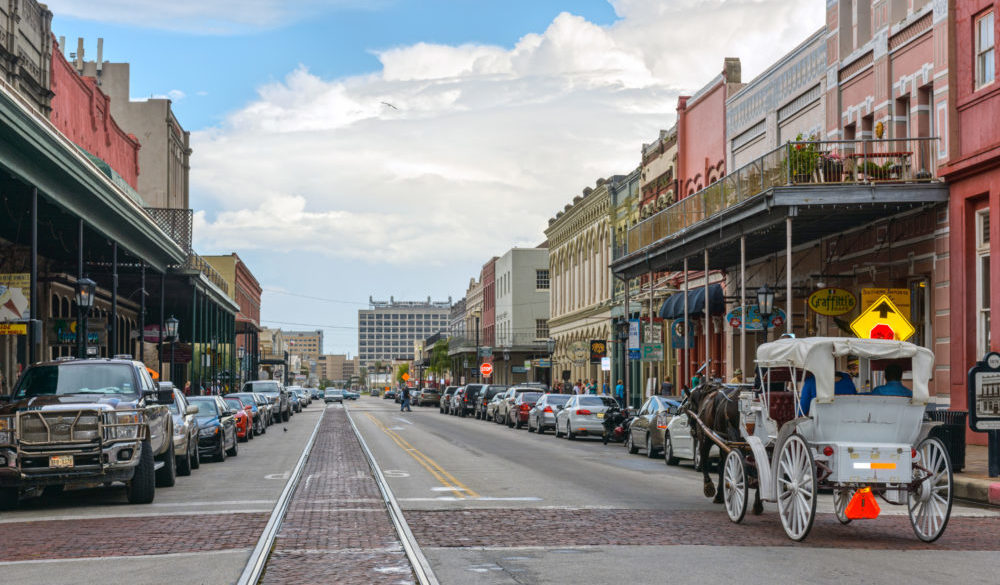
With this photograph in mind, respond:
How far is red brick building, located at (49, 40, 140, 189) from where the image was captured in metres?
41.9

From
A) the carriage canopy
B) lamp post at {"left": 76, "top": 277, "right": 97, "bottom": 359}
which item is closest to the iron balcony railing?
the carriage canopy

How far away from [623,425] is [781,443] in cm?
2123

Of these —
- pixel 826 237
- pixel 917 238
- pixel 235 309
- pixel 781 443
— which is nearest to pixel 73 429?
pixel 781 443

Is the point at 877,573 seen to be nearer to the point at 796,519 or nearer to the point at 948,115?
the point at 796,519

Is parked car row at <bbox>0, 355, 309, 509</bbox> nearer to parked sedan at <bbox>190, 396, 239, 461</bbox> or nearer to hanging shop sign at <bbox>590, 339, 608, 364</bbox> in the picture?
parked sedan at <bbox>190, 396, 239, 461</bbox>

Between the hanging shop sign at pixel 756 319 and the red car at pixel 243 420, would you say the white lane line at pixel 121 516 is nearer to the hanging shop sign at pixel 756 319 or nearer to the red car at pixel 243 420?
the hanging shop sign at pixel 756 319

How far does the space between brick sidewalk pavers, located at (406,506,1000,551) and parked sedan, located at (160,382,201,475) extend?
7.68m

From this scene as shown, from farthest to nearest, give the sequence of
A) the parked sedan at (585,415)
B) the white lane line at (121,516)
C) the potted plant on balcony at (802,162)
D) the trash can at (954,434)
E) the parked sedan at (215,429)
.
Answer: the parked sedan at (585,415) < the potted plant on balcony at (802,162) < the parked sedan at (215,429) < the trash can at (954,434) < the white lane line at (121,516)

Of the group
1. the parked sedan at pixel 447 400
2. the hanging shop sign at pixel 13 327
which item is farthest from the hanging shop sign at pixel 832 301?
the parked sedan at pixel 447 400

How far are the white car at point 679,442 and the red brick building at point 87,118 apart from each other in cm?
2495

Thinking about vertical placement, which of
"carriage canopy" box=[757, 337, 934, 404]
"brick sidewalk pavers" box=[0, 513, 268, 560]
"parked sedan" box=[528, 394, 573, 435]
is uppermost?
"carriage canopy" box=[757, 337, 934, 404]

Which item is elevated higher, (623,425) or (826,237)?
(826,237)

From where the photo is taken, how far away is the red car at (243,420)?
3372 cm

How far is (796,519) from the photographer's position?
1156 centimetres
